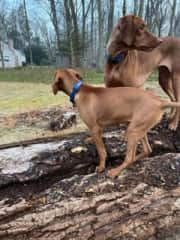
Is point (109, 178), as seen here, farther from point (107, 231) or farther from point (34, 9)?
point (34, 9)

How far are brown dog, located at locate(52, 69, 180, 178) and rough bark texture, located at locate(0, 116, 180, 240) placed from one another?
0.61ft

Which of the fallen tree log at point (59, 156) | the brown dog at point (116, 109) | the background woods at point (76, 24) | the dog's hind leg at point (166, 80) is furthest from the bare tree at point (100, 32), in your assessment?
the brown dog at point (116, 109)

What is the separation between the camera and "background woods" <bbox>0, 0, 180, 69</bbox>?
19.0 meters

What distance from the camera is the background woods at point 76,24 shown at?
19.0m

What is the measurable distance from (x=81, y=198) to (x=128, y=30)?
1868 millimetres

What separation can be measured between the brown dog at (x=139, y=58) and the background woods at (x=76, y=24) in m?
9.17

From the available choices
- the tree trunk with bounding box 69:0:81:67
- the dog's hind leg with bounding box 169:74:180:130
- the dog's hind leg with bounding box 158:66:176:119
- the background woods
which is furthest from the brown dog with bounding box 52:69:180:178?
the tree trunk with bounding box 69:0:81:67

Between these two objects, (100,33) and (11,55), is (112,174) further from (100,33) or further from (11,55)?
(11,55)

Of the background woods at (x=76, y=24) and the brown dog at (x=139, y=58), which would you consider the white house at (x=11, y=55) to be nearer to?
the background woods at (x=76, y=24)

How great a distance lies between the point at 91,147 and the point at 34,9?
112 ft

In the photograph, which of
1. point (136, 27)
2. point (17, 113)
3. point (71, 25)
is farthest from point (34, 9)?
point (136, 27)

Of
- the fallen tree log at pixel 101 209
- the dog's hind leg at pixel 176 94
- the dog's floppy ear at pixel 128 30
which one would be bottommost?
the fallen tree log at pixel 101 209

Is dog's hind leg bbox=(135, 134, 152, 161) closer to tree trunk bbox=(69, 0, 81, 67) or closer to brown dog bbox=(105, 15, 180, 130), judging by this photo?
brown dog bbox=(105, 15, 180, 130)

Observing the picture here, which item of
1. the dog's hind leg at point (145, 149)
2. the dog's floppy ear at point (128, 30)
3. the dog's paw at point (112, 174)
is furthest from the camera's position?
the dog's floppy ear at point (128, 30)
